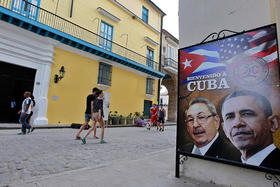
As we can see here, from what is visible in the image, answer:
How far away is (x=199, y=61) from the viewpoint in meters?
2.38

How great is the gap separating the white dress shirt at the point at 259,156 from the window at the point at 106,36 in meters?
12.5

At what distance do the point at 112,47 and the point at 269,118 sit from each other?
13.0 metres

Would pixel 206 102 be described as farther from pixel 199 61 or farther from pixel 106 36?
pixel 106 36

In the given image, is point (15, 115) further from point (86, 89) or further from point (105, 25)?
point (105, 25)

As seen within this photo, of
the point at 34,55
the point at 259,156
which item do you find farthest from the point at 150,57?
the point at 259,156

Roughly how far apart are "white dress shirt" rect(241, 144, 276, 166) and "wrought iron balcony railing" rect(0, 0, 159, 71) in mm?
11370

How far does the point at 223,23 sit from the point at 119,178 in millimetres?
2788

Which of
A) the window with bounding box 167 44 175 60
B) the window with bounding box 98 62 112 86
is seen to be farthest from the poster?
the window with bounding box 167 44 175 60

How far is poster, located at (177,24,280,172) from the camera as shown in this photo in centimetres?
176

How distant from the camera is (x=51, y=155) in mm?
3361

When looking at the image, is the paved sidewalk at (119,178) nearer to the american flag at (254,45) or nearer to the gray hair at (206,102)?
the gray hair at (206,102)

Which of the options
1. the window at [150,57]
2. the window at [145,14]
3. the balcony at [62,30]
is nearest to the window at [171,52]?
the window at [150,57]

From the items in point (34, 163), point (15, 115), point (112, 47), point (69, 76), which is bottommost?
point (34, 163)

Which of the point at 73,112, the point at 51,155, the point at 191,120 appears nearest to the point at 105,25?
the point at 73,112
